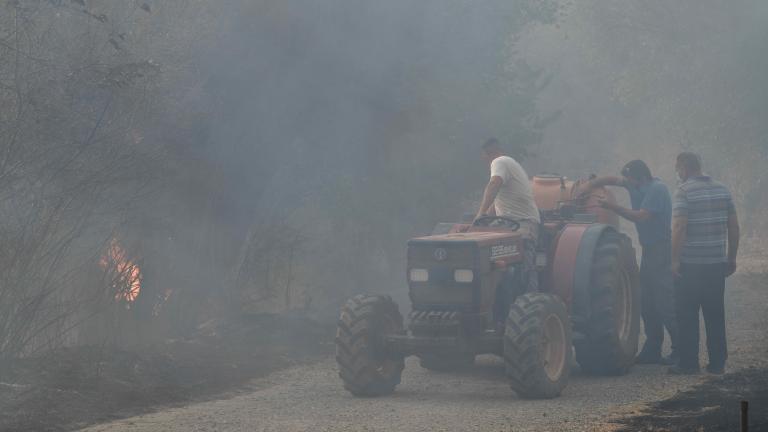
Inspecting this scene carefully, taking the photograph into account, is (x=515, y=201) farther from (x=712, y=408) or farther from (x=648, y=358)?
(x=712, y=408)

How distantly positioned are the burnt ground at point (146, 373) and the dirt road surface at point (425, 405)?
372mm

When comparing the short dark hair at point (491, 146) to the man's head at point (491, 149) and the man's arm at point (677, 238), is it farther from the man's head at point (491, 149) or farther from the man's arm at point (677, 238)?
the man's arm at point (677, 238)

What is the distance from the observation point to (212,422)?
26.6 ft

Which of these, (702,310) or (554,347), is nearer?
(554,347)

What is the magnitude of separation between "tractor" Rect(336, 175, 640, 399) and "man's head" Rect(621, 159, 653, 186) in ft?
4.74

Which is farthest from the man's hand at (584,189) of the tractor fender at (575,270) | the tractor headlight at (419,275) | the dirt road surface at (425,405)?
the tractor headlight at (419,275)

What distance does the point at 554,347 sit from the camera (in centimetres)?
940

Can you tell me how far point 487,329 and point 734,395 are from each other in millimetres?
2110

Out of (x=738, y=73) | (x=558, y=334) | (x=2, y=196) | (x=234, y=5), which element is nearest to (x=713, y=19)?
(x=738, y=73)

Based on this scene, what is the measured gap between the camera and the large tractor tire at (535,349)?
877cm

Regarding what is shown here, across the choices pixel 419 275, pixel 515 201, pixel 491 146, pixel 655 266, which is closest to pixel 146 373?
pixel 419 275

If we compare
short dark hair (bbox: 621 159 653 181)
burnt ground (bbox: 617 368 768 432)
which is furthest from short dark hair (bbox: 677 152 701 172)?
burnt ground (bbox: 617 368 768 432)

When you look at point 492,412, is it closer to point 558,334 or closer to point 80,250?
Result: point 558,334

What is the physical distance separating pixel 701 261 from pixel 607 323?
105 cm
